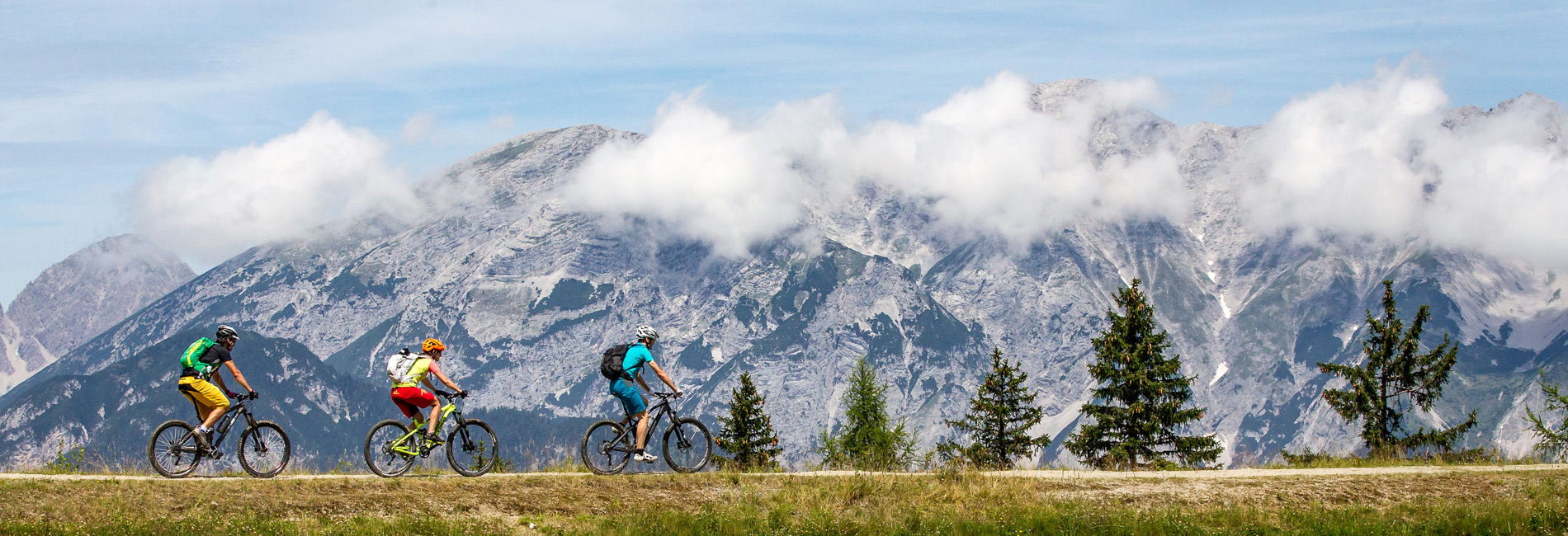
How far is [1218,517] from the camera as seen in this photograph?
64.6ft

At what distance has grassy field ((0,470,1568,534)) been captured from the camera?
17734 millimetres

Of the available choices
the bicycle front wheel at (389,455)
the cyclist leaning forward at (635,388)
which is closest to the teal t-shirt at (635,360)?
the cyclist leaning forward at (635,388)

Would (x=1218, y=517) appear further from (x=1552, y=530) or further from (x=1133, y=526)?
(x=1552, y=530)

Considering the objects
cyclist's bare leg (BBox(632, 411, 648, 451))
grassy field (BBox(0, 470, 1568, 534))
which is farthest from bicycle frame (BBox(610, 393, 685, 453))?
grassy field (BBox(0, 470, 1568, 534))

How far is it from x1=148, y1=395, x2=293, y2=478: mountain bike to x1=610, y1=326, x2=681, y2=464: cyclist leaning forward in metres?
5.89

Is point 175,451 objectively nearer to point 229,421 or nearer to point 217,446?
point 217,446

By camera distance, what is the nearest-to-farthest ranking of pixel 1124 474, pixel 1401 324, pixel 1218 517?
pixel 1218 517 < pixel 1124 474 < pixel 1401 324

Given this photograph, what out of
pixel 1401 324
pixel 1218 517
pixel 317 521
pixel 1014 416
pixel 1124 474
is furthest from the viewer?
pixel 1014 416

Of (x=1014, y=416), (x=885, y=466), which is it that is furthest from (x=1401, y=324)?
(x=885, y=466)

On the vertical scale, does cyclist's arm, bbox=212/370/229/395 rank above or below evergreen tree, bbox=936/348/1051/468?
above

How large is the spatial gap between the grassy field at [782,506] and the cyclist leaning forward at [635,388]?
0.91 metres

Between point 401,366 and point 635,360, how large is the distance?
13.4 ft

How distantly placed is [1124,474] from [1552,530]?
23.9ft

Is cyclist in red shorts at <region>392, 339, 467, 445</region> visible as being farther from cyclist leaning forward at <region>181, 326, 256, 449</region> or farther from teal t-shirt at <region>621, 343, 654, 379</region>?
→ teal t-shirt at <region>621, 343, 654, 379</region>
